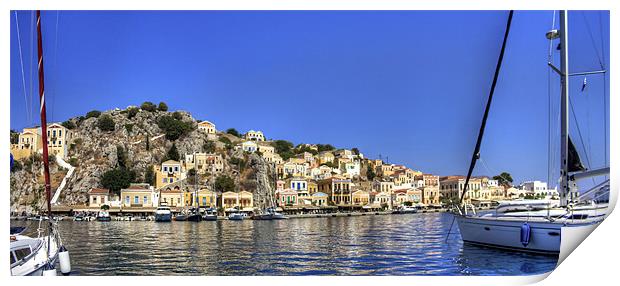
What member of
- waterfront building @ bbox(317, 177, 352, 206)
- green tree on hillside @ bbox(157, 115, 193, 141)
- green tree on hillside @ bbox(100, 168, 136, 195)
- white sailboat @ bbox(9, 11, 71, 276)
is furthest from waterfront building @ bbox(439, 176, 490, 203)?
white sailboat @ bbox(9, 11, 71, 276)

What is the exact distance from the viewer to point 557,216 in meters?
10.9

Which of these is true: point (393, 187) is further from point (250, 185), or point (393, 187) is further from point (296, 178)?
point (250, 185)

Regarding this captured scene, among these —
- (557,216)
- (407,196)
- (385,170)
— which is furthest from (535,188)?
(557,216)

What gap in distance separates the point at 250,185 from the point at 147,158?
9.94 m

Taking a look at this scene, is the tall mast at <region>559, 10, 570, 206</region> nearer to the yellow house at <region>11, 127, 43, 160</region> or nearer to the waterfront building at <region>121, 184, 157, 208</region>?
the yellow house at <region>11, 127, 43, 160</region>

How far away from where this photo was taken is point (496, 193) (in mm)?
60375

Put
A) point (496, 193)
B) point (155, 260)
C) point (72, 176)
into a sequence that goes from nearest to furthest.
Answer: point (155, 260) → point (72, 176) → point (496, 193)

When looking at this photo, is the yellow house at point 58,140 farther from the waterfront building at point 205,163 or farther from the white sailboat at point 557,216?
the white sailboat at point 557,216

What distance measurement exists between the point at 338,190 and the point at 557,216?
145 feet

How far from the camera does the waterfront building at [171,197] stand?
46581mm

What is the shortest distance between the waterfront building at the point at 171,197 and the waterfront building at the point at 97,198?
169 inches

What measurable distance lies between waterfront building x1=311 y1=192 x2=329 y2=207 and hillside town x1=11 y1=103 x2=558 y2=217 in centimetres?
9

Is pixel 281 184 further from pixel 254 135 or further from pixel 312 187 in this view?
pixel 254 135
